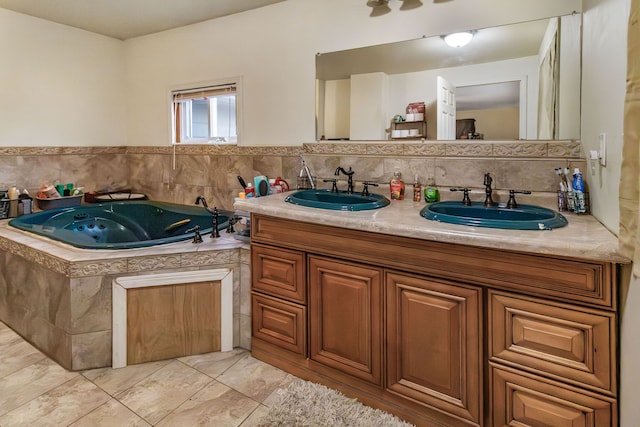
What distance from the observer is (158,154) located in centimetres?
368

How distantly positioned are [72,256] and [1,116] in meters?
1.97

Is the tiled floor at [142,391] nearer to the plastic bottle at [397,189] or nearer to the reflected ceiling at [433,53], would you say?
the plastic bottle at [397,189]

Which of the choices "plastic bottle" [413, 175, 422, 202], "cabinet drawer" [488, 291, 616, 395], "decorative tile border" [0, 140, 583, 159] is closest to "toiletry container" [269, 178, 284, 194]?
"decorative tile border" [0, 140, 583, 159]

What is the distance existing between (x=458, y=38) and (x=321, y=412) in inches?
81.4

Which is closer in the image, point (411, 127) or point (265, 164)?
point (411, 127)

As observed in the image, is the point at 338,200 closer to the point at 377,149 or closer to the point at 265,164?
the point at 377,149

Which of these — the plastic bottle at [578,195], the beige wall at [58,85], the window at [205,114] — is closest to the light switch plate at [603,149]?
the plastic bottle at [578,195]

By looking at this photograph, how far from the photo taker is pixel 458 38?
2.15 meters

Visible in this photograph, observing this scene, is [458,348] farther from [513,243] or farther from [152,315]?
[152,315]

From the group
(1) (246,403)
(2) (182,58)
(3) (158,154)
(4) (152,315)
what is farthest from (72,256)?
(2) (182,58)

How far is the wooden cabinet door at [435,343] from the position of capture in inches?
58.0

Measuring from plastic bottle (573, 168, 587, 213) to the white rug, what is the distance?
1204 mm

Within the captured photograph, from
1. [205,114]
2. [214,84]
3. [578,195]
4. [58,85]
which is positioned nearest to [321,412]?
[578,195]

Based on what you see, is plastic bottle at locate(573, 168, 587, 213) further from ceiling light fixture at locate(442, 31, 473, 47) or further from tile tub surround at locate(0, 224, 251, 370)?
tile tub surround at locate(0, 224, 251, 370)
